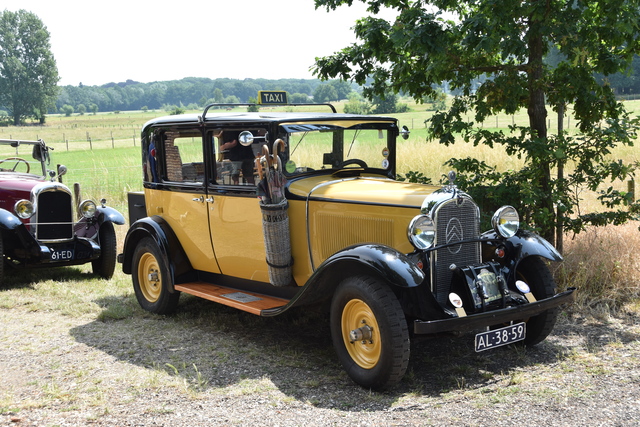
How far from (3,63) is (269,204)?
80486mm

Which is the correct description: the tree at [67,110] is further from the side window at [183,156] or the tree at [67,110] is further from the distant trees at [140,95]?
the side window at [183,156]

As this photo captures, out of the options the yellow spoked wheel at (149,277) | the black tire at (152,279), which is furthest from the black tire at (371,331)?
the yellow spoked wheel at (149,277)

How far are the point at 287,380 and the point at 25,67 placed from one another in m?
80.6

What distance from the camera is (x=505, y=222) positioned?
4.89 metres

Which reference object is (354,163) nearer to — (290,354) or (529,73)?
(290,354)

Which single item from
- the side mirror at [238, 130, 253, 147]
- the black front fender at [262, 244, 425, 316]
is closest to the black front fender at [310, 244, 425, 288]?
the black front fender at [262, 244, 425, 316]

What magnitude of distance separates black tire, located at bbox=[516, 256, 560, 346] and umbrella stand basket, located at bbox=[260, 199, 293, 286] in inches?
73.9

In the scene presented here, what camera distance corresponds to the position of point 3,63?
2923 inches

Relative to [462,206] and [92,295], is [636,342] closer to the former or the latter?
[462,206]

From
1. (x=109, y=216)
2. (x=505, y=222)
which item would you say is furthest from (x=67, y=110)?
(x=505, y=222)

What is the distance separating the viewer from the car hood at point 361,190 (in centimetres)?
469

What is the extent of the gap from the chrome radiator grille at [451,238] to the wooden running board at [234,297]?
4.43 ft

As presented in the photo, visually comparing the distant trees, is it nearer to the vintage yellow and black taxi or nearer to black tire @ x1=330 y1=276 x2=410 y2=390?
the vintage yellow and black taxi

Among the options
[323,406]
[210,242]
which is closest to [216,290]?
[210,242]
